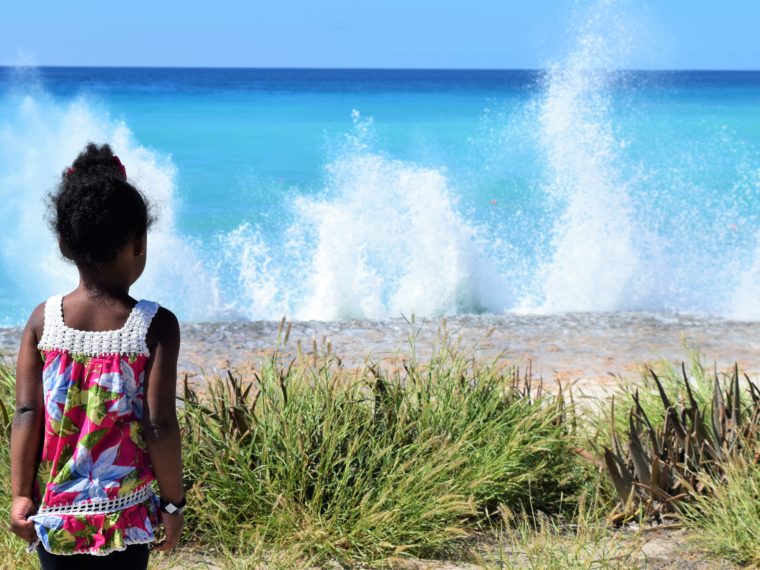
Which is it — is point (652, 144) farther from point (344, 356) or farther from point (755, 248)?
point (344, 356)

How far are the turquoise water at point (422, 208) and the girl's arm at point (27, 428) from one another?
464 millimetres

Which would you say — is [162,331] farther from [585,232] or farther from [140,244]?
[585,232]

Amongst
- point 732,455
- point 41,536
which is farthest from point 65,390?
point 732,455

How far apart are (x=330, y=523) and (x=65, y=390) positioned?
50.8 inches

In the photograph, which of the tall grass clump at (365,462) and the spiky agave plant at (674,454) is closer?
the tall grass clump at (365,462)

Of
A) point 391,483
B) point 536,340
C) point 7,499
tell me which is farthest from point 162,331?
point 536,340

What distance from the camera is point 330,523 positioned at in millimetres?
3057

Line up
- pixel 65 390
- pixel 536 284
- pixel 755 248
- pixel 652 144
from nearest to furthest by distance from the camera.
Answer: pixel 65 390, pixel 536 284, pixel 755 248, pixel 652 144

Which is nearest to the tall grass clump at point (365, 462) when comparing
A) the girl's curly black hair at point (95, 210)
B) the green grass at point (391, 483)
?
the green grass at point (391, 483)

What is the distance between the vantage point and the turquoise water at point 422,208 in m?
11.1

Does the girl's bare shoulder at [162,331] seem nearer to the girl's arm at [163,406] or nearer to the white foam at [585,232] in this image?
the girl's arm at [163,406]

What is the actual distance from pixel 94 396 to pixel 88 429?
→ 7 cm

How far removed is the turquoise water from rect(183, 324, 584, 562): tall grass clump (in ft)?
2.78

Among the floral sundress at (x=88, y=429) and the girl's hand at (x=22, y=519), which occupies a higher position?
the floral sundress at (x=88, y=429)
